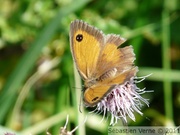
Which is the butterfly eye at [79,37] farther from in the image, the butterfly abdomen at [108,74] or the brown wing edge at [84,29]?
the butterfly abdomen at [108,74]

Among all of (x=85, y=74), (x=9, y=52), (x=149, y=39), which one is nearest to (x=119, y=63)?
(x=85, y=74)

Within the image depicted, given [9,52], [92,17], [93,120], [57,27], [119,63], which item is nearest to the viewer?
[119,63]

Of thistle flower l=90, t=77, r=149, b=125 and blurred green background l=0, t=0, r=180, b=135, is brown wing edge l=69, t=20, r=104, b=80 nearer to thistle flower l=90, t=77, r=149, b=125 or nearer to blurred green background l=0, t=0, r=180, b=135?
thistle flower l=90, t=77, r=149, b=125

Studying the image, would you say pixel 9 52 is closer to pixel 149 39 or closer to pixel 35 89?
pixel 35 89

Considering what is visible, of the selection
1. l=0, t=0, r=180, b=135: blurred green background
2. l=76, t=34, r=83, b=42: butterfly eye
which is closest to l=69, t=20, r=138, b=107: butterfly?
l=76, t=34, r=83, b=42: butterfly eye

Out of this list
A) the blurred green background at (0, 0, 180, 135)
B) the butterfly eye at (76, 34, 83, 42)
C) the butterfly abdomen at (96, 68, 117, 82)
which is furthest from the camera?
the blurred green background at (0, 0, 180, 135)

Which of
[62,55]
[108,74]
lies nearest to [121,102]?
[108,74]

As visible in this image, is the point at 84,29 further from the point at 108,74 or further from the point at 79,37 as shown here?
the point at 108,74
